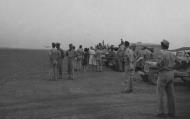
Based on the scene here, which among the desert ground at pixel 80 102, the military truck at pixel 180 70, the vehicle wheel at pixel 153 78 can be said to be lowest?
the desert ground at pixel 80 102

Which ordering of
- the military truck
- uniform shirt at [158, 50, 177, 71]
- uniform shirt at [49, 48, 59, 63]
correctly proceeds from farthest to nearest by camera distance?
uniform shirt at [49, 48, 59, 63] → the military truck → uniform shirt at [158, 50, 177, 71]

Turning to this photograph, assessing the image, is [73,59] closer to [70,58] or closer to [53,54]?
[70,58]

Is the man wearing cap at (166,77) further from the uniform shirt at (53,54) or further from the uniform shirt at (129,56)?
the uniform shirt at (53,54)

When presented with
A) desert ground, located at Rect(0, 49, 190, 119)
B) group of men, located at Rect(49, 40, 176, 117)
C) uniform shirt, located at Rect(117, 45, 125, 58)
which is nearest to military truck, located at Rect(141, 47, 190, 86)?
desert ground, located at Rect(0, 49, 190, 119)

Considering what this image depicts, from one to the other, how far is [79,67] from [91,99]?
11812mm

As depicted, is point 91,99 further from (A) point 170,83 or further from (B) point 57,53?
(B) point 57,53

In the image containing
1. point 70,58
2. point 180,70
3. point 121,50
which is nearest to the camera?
point 180,70

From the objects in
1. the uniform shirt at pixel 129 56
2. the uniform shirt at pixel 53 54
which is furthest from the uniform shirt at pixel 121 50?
the uniform shirt at pixel 129 56

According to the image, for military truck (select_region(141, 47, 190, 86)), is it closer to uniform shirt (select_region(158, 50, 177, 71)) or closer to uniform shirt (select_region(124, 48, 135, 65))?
uniform shirt (select_region(124, 48, 135, 65))

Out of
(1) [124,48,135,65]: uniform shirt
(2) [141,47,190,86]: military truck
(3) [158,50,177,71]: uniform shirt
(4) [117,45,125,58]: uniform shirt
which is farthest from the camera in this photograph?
(4) [117,45,125,58]: uniform shirt

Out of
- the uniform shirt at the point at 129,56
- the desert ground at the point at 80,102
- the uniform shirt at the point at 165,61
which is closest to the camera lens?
the uniform shirt at the point at 165,61

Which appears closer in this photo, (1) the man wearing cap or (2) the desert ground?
(1) the man wearing cap

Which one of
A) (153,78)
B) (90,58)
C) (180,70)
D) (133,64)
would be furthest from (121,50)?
(133,64)

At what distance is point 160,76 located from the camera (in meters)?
7.98
